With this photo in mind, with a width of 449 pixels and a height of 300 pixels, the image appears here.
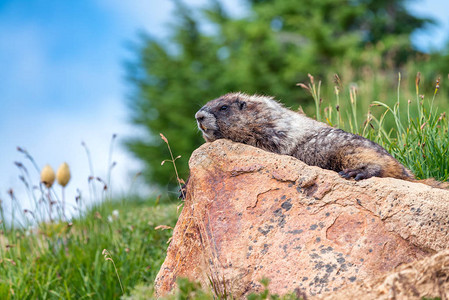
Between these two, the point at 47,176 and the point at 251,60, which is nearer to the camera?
the point at 47,176

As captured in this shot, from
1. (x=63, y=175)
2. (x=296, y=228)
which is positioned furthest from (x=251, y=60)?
(x=296, y=228)

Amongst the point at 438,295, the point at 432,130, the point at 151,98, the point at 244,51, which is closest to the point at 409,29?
the point at 244,51

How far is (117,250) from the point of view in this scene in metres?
5.98

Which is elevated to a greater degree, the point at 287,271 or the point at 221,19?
the point at 221,19

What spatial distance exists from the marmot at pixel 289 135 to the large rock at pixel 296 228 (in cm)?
51

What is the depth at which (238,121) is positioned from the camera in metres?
4.87

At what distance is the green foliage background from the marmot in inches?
425

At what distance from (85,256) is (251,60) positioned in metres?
12.1

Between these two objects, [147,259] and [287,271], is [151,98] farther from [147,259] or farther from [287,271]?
[287,271]

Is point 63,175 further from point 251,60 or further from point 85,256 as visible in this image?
point 251,60

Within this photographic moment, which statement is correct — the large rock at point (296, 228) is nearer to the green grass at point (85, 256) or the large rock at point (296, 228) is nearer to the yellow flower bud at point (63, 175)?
the green grass at point (85, 256)

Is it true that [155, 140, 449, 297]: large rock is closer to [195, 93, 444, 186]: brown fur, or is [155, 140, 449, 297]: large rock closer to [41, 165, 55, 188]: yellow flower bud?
[195, 93, 444, 186]: brown fur

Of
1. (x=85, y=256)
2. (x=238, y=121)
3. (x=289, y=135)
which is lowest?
(x=85, y=256)

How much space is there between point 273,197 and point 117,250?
→ 2.89 meters
